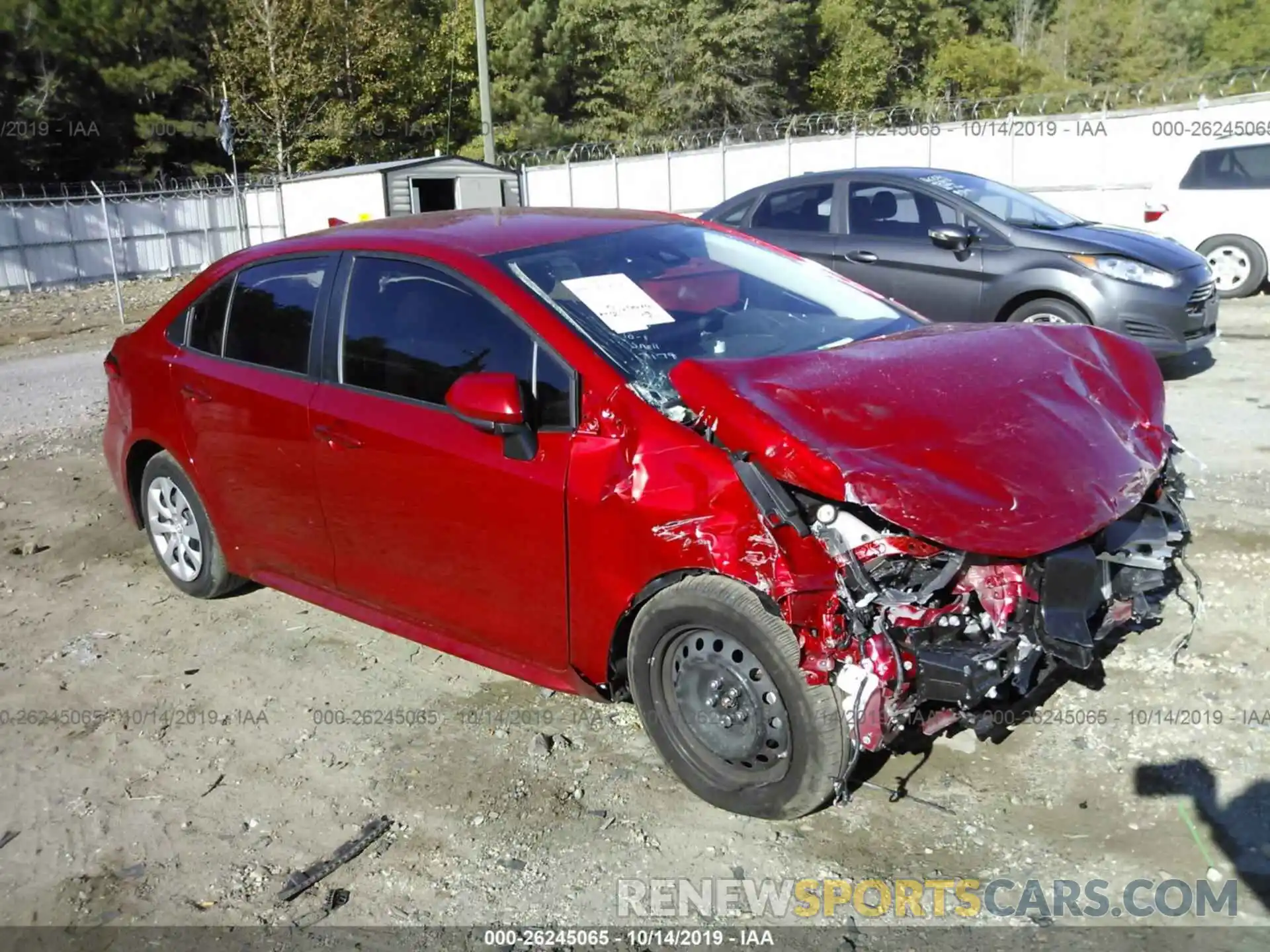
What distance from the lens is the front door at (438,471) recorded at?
3400 millimetres

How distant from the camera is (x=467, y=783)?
3531 mm

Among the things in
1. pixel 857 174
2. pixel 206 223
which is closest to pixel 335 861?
pixel 857 174

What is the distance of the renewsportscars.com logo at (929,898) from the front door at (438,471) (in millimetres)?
847

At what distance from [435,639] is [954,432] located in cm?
197

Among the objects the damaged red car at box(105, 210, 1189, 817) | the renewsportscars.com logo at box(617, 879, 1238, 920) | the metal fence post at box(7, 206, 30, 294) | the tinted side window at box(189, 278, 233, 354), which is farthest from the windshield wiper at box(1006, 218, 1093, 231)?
the metal fence post at box(7, 206, 30, 294)

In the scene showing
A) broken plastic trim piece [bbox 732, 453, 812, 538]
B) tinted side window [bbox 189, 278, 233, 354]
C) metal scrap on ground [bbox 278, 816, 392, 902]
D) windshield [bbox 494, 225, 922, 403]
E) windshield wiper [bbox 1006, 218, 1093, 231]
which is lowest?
metal scrap on ground [bbox 278, 816, 392, 902]

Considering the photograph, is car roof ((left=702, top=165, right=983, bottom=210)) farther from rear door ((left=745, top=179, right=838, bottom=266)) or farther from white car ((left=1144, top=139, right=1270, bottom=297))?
white car ((left=1144, top=139, right=1270, bottom=297))

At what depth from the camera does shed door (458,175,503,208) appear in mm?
21625

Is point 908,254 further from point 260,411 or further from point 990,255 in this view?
point 260,411

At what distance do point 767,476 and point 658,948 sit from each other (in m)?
1.26

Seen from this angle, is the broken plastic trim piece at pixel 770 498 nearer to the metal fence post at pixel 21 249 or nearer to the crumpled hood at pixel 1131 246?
the crumpled hood at pixel 1131 246

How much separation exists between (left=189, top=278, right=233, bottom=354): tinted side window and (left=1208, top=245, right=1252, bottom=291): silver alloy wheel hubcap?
412 inches

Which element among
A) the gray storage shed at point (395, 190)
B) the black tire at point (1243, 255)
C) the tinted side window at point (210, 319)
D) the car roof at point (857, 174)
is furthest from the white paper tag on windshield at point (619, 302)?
the gray storage shed at point (395, 190)

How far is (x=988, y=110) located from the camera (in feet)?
80.8
